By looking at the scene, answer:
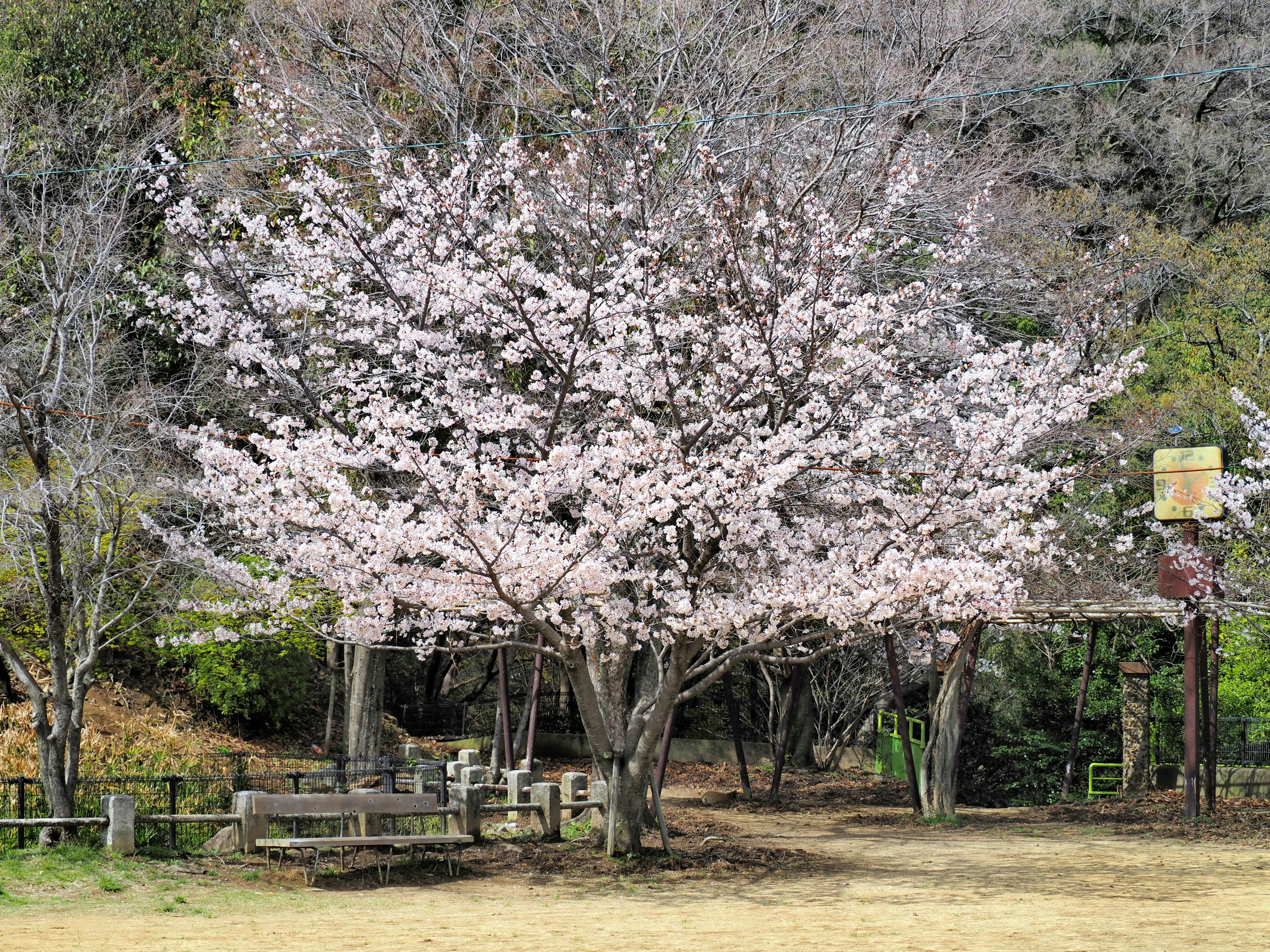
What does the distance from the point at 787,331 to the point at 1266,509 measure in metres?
9.32

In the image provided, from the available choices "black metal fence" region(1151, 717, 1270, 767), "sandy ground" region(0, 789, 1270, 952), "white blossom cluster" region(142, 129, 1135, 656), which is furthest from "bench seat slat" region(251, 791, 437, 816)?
"black metal fence" region(1151, 717, 1270, 767)

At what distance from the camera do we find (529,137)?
614 inches

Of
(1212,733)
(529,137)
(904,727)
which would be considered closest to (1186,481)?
(1212,733)

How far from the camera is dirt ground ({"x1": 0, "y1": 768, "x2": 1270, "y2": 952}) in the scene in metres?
7.72

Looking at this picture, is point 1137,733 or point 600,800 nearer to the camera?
point 600,800

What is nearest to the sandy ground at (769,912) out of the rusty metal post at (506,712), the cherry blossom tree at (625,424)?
the cherry blossom tree at (625,424)

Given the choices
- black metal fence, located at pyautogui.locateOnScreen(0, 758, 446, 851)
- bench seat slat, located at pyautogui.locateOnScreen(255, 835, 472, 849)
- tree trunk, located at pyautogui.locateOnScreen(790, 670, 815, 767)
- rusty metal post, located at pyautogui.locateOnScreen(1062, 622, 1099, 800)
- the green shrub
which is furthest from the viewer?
tree trunk, located at pyautogui.locateOnScreen(790, 670, 815, 767)

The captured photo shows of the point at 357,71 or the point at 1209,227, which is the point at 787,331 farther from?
the point at 1209,227

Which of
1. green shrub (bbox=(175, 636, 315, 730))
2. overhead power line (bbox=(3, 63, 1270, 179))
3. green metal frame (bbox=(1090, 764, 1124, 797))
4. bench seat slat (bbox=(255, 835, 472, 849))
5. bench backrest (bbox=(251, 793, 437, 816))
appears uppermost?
overhead power line (bbox=(3, 63, 1270, 179))

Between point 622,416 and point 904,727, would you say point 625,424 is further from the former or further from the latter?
point 904,727

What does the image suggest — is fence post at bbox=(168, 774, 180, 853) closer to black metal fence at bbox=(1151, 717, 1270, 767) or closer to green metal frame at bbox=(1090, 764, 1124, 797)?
green metal frame at bbox=(1090, 764, 1124, 797)

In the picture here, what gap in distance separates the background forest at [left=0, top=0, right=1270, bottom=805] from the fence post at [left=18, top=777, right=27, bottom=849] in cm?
237

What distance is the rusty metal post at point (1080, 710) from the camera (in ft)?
59.2

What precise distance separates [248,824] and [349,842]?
119 centimetres
